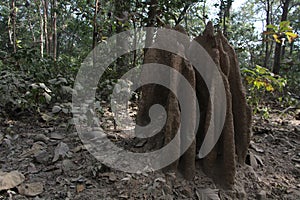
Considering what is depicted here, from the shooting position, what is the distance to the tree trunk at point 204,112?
288cm

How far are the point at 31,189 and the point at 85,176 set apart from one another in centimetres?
50

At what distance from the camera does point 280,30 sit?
365 cm

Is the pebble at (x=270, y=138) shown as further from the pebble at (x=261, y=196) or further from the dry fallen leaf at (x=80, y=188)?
the dry fallen leaf at (x=80, y=188)

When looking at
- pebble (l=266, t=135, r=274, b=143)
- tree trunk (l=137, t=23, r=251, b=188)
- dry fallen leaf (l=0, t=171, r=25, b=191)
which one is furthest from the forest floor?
pebble (l=266, t=135, r=274, b=143)

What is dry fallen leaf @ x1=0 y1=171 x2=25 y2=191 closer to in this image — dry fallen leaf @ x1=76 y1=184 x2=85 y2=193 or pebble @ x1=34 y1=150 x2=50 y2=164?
pebble @ x1=34 y1=150 x2=50 y2=164

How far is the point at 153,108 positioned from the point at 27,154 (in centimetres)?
150

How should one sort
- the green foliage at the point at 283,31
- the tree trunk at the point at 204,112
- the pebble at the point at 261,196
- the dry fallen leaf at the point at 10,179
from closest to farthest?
the dry fallen leaf at the point at 10,179, the tree trunk at the point at 204,112, the pebble at the point at 261,196, the green foliage at the point at 283,31

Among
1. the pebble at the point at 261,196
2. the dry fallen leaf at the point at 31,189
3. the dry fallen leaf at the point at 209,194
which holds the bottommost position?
the pebble at the point at 261,196

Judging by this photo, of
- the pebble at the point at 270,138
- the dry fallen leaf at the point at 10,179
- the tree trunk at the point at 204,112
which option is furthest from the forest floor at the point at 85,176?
the pebble at the point at 270,138

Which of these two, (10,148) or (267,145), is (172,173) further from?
(267,145)

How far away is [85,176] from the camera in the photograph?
2723 mm

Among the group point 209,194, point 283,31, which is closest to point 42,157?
point 209,194

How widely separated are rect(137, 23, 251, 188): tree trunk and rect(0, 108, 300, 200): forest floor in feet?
0.59

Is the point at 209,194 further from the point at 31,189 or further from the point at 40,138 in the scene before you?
the point at 40,138
